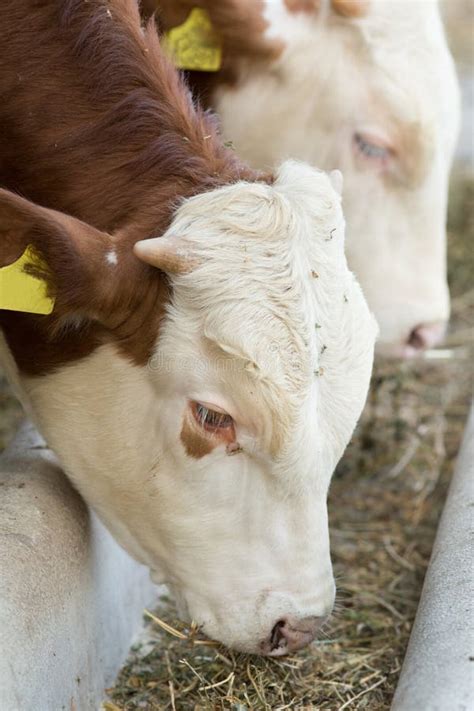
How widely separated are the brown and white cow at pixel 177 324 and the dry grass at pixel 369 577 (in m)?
0.24

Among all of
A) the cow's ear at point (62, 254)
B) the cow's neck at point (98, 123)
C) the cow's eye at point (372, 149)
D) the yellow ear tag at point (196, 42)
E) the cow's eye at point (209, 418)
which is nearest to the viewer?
the cow's ear at point (62, 254)

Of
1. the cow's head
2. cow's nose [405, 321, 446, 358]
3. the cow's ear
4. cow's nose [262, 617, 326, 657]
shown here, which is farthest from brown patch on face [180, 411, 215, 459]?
cow's nose [405, 321, 446, 358]

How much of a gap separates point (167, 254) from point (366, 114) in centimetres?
210

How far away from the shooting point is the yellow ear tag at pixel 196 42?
14.7 feet

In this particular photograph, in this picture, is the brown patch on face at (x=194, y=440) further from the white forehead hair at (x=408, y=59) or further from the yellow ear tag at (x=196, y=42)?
the white forehead hair at (x=408, y=59)

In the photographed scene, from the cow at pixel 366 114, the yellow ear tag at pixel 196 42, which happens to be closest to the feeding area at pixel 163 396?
the yellow ear tag at pixel 196 42

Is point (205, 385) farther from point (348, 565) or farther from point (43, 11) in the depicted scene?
point (348, 565)

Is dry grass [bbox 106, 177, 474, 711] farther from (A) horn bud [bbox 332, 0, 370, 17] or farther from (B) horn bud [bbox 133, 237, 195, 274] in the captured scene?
(A) horn bud [bbox 332, 0, 370, 17]

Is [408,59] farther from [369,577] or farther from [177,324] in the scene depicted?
[177,324]

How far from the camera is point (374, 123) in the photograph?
4.75 m

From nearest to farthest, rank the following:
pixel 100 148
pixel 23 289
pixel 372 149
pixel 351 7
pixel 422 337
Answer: pixel 23 289, pixel 100 148, pixel 351 7, pixel 372 149, pixel 422 337

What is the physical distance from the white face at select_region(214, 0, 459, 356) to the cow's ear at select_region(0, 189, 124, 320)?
75.5 inches

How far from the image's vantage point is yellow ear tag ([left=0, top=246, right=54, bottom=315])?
2.90 m

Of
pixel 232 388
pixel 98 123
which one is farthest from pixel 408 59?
pixel 232 388
